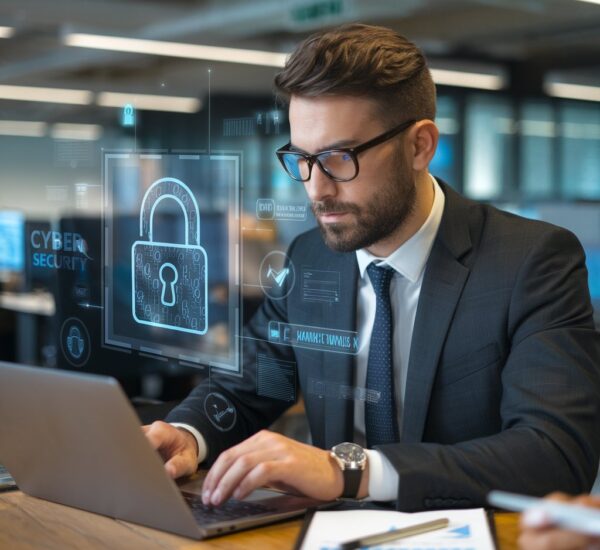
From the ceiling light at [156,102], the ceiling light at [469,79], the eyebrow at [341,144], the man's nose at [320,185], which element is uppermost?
the ceiling light at [469,79]

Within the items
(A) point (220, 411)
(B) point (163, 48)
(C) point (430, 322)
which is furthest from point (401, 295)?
(B) point (163, 48)

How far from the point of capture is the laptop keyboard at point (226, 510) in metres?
1.33

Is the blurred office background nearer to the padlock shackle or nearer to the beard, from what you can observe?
the padlock shackle

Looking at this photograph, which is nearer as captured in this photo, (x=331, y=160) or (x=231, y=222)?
(x=331, y=160)

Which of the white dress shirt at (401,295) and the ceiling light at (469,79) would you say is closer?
the white dress shirt at (401,295)

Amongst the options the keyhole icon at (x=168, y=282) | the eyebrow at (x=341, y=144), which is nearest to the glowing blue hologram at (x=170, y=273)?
the keyhole icon at (x=168, y=282)

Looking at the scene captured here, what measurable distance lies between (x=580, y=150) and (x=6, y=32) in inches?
93.0

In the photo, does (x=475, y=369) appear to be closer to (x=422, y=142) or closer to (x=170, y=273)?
(x=422, y=142)

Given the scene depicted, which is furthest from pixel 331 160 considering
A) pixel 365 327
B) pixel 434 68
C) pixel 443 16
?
pixel 443 16

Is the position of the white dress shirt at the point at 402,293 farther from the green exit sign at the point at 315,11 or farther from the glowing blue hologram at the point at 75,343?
the green exit sign at the point at 315,11

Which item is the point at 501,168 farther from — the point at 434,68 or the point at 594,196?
the point at 434,68

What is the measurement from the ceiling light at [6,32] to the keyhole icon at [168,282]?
1619 mm

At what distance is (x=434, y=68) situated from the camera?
4.62 m

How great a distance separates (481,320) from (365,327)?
254 mm
